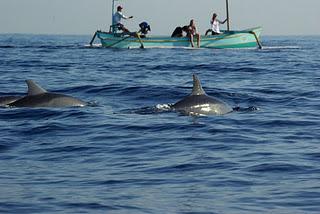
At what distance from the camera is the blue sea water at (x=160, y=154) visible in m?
8.16

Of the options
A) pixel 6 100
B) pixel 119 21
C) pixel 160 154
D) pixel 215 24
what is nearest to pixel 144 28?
pixel 119 21

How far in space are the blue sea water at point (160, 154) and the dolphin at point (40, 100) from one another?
0.37m

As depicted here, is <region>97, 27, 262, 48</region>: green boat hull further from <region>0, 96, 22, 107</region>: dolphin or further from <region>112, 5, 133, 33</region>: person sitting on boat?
<region>0, 96, 22, 107</region>: dolphin

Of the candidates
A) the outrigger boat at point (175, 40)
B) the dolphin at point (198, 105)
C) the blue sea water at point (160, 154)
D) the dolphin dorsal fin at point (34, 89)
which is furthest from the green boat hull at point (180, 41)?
the dolphin at point (198, 105)

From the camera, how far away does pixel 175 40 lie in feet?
173

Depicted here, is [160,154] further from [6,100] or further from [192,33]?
[192,33]

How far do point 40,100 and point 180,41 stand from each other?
1451 inches

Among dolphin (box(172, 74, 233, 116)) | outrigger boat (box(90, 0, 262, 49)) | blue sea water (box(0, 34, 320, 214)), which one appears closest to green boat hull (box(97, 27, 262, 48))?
outrigger boat (box(90, 0, 262, 49))

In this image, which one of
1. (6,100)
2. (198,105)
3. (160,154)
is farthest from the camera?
(6,100)

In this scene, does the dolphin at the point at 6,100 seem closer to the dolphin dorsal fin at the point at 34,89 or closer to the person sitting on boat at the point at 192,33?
the dolphin dorsal fin at the point at 34,89

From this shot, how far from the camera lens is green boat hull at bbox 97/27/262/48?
5312cm

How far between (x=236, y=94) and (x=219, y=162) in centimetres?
1045

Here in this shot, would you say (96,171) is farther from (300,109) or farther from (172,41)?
(172,41)

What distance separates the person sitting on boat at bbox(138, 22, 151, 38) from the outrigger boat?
0.60 m
